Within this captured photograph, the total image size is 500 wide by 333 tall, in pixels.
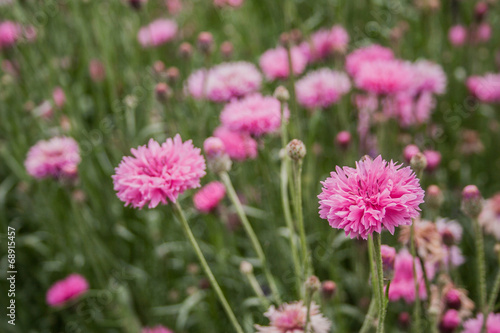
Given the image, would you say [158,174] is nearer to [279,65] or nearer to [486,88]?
[279,65]

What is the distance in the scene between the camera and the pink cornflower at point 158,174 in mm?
781

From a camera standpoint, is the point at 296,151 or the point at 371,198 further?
the point at 296,151

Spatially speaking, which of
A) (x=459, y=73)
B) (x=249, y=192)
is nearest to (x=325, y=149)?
(x=249, y=192)

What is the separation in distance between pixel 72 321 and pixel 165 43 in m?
1.22

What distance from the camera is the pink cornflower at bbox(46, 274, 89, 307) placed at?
1455mm

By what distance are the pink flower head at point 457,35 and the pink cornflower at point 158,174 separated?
5.06ft

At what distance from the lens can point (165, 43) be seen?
2170 mm

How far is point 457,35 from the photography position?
197cm

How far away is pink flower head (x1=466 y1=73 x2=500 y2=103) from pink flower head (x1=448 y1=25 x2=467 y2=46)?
32cm

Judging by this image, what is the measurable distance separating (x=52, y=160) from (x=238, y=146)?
54cm

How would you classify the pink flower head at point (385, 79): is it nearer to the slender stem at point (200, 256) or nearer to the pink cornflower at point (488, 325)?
the pink cornflower at point (488, 325)

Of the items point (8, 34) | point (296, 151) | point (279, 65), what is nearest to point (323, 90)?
point (279, 65)

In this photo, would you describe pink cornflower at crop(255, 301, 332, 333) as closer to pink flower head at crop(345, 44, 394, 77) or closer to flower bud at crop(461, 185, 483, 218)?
flower bud at crop(461, 185, 483, 218)

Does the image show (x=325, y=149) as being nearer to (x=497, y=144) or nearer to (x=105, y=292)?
(x=497, y=144)
